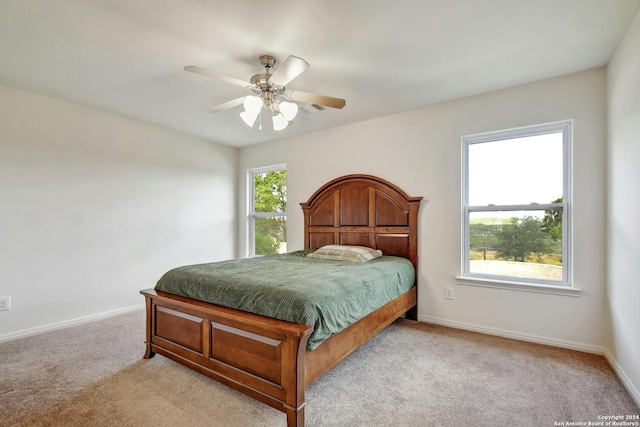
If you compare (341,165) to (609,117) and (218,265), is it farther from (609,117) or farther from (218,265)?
(609,117)

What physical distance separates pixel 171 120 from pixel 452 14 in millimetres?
3396

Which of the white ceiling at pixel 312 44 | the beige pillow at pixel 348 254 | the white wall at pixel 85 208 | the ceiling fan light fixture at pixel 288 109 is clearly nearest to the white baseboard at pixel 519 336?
the beige pillow at pixel 348 254

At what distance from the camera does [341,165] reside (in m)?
4.08

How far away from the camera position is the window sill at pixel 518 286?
8.63 feet

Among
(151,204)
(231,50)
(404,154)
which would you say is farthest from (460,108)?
(151,204)

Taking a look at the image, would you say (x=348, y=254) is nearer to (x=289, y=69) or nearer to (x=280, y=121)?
(x=280, y=121)

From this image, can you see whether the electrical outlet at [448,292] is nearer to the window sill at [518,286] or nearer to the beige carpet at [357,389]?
the window sill at [518,286]

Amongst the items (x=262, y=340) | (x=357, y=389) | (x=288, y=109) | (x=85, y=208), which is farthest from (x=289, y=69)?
(x=85, y=208)

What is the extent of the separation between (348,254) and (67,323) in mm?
3120

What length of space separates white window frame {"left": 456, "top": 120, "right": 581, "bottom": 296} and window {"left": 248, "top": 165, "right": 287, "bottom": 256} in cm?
260

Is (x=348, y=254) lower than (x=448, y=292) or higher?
higher

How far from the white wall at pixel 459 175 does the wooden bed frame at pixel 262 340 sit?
10.4 inches

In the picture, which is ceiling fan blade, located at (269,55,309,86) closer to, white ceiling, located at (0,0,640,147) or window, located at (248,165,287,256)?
white ceiling, located at (0,0,640,147)

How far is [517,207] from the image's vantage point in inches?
117
